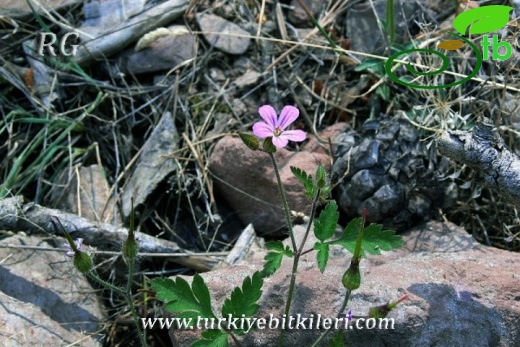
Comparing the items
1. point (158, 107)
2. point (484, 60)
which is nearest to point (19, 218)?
point (158, 107)

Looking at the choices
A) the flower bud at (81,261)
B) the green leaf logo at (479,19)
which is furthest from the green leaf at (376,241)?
the green leaf logo at (479,19)

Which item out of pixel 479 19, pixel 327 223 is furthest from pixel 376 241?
pixel 479 19

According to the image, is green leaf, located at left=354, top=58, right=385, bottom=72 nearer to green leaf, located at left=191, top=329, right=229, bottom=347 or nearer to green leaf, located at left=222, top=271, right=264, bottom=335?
green leaf, located at left=222, top=271, right=264, bottom=335

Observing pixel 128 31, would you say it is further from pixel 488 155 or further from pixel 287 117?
pixel 488 155

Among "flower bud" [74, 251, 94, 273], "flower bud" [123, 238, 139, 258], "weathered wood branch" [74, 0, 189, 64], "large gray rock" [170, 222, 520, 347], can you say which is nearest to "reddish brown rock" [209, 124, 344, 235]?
"large gray rock" [170, 222, 520, 347]

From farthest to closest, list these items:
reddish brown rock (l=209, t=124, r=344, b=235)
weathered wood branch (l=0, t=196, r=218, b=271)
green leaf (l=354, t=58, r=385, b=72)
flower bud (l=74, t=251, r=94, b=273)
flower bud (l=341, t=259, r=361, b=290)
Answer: green leaf (l=354, t=58, r=385, b=72)
reddish brown rock (l=209, t=124, r=344, b=235)
weathered wood branch (l=0, t=196, r=218, b=271)
flower bud (l=74, t=251, r=94, b=273)
flower bud (l=341, t=259, r=361, b=290)

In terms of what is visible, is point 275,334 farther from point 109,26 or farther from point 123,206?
point 109,26

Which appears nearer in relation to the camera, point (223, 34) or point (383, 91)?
point (383, 91)
